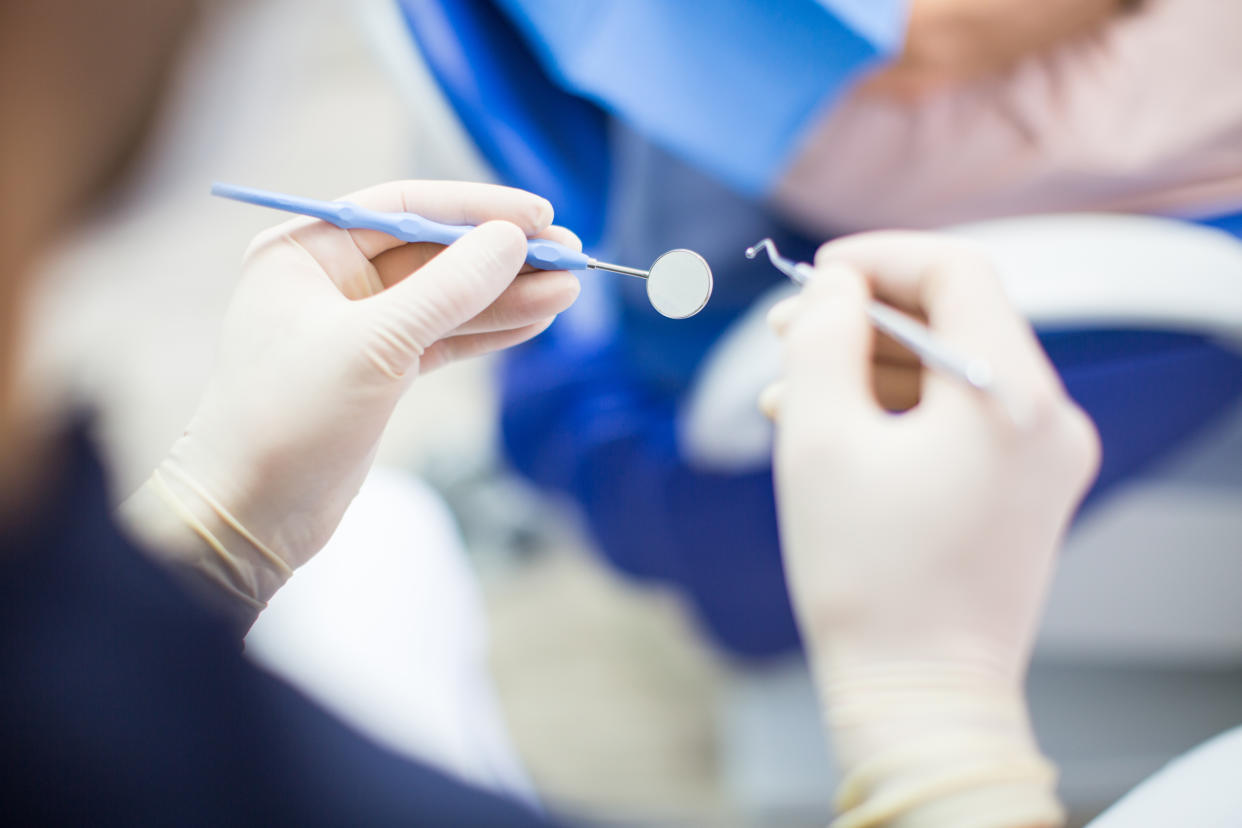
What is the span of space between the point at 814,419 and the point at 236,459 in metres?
0.25

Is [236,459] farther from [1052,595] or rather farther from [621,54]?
[1052,595]

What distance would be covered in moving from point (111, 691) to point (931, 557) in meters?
0.28

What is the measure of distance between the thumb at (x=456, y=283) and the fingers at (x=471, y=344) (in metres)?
0.05

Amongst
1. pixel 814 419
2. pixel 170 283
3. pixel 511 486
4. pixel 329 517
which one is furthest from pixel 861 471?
pixel 511 486

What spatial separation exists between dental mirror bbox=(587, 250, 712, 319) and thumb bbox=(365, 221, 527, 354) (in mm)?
38

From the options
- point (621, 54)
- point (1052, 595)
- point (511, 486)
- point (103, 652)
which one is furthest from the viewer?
point (511, 486)

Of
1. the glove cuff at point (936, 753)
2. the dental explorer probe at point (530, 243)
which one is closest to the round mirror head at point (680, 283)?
the dental explorer probe at point (530, 243)

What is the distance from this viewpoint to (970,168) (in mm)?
494

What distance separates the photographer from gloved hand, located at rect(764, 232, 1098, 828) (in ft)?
0.91

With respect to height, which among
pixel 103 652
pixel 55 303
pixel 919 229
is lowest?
pixel 103 652

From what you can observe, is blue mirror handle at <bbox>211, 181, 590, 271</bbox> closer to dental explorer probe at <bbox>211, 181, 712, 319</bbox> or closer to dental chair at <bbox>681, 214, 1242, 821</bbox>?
dental explorer probe at <bbox>211, 181, 712, 319</bbox>

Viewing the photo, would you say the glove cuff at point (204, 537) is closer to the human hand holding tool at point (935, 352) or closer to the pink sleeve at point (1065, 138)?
the human hand holding tool at point (935, 352)

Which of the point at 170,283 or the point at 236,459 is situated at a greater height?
the point at 170,283

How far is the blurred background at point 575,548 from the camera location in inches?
14.4
